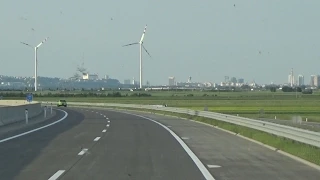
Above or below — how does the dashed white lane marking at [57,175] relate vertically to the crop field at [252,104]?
above

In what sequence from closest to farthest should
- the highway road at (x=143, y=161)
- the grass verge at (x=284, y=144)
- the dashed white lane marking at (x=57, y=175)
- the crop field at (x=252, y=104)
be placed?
the dashed white lane marking at (x=57, y=175)
the highway road at (x=143, y=161)
the grass verge at (x=284, y=144)
the crop field at (x=252, y=104)

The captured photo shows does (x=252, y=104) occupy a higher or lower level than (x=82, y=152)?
lower

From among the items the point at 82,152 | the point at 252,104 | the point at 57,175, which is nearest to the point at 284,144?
the point at 82,152

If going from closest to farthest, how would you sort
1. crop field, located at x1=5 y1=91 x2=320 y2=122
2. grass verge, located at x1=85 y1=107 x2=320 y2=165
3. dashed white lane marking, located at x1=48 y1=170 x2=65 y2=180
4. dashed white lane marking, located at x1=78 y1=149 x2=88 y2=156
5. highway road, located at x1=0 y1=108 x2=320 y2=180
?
dashed white lane marking, located at x1=48 y1=170 x2=65 y2=180 < highway road, located at x1=0 y1=108 x2=320 y2=180 < grass verge, located at x1=85 y1=107 x2=320 y2=165 < dashed white lane marking, located at x1=78 y1=149 x2=88 y2=156 < crop field, located at x1=5 y1=91 x2=320 y2=122

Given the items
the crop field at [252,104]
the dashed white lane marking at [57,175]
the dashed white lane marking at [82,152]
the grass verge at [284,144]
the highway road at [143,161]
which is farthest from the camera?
the crop field at [252,104]

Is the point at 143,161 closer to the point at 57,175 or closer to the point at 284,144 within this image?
the point at 57,175

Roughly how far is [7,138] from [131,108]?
61.7m

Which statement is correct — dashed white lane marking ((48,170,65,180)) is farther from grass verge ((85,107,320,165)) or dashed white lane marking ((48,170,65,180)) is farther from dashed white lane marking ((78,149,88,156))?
grass verge ((85,107,320,165))

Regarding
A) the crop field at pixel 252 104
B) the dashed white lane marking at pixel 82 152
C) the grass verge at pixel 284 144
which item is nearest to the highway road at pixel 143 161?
the dashed white lane marking at pixel 82 152

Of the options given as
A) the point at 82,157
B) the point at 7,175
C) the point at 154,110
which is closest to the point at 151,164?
the point at 82,157

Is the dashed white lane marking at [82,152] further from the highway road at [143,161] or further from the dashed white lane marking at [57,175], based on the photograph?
the dashed white lane marking at [57,175]

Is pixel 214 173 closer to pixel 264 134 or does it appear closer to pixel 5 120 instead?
pixel 264 134

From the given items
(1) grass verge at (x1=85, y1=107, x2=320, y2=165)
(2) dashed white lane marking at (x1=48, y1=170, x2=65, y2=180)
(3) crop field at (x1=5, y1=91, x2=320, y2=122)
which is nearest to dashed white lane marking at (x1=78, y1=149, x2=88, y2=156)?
(2) dashed white lane marking at (x1=48, y1=170, x2=65, y2=180)

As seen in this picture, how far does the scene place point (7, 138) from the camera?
90.3 ft
